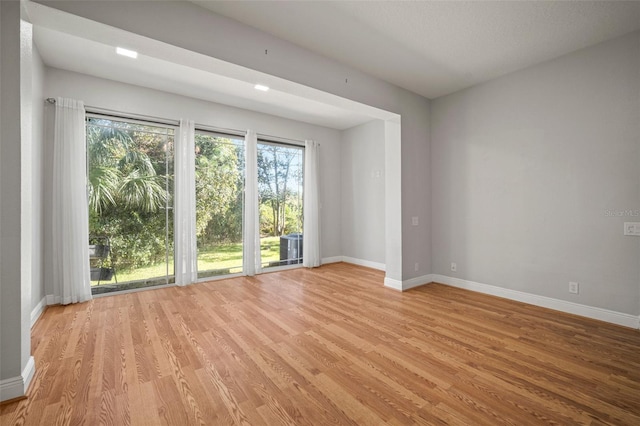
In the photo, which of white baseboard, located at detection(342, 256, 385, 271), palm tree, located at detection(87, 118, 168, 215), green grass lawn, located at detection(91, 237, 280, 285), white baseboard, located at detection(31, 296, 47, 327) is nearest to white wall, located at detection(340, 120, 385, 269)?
white baseboard, located at detection(342, 256, 385, 271)

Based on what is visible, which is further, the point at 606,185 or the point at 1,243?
the point at 606,185

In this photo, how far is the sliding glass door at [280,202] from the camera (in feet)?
17.6

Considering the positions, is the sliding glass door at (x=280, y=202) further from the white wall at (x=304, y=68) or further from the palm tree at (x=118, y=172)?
the white wall at (x=304, y=68)

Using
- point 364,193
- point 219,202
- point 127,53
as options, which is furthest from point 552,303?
point 127,53

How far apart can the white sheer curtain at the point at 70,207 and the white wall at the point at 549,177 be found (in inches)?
205

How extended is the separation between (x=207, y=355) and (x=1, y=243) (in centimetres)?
159

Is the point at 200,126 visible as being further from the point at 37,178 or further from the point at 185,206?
the point at 37,178

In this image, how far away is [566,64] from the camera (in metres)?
3.20

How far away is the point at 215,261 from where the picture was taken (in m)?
4.80

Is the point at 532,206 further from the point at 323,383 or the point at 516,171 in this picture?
the point at 323,383

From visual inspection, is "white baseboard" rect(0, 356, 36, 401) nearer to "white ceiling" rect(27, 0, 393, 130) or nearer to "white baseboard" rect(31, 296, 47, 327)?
"white baseboard" rect(31, 296, 47, 327)

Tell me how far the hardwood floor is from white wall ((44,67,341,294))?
1969mm

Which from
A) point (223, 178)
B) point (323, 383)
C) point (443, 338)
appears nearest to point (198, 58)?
point (223, 178)

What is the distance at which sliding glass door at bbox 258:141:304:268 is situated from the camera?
5.37 m
